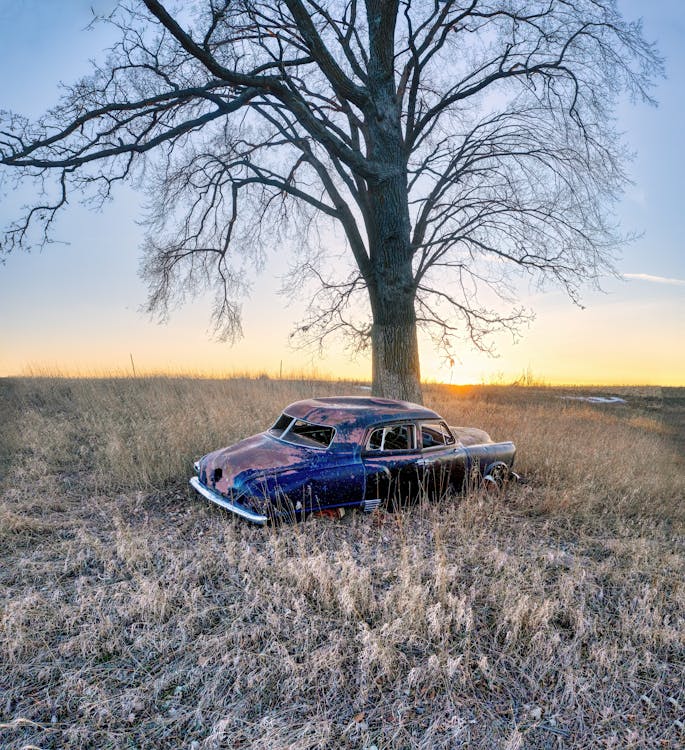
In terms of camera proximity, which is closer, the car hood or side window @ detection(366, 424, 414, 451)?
the car hood

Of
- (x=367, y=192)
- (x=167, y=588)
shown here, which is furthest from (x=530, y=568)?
(x=367, y=192)

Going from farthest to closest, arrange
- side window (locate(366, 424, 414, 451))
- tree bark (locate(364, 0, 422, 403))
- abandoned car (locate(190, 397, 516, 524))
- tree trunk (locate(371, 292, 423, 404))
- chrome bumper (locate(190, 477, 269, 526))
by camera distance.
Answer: tree trunk (locate(371, 292, 423, 404)) < tree bark (locate(364, 0, 422, 403)) < side window (locate(366, 424, 414, 451)) < abandoned car (locate(190, 397, 516, 524)) < chrome bumper (locate(190, 477, 269, 526))

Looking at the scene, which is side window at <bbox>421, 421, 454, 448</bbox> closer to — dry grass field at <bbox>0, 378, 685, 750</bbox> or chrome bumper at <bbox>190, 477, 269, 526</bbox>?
dry grass field at <bbox>0, 378, 685, 750</bbox>

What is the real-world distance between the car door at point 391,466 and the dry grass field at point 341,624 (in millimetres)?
272

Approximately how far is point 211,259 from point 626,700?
10410 millimetres

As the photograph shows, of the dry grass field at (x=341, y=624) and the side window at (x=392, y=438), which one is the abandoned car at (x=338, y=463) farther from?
the dry grass field at (x=341, y=624)

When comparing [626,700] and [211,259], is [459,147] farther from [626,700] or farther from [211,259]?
[626,700]

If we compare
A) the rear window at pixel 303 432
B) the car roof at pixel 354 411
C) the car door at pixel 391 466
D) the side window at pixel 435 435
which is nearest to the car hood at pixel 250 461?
the rear window at pixel 303 432

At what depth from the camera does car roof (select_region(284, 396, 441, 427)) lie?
248 inches

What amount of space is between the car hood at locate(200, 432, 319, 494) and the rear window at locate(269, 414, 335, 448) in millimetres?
119

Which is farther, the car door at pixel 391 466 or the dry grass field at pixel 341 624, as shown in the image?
the car door at pixel 391 466

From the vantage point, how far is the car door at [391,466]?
6.17 metres

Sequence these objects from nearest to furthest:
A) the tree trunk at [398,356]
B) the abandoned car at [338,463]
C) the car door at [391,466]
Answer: the abandoned car at [338,463]
the car door at [391,466]
the tree trunk at [398,356]

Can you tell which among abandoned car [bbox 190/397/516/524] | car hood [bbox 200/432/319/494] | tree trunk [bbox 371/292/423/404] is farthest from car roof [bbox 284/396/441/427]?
tree trunk [bbox 371/292/423/404]
